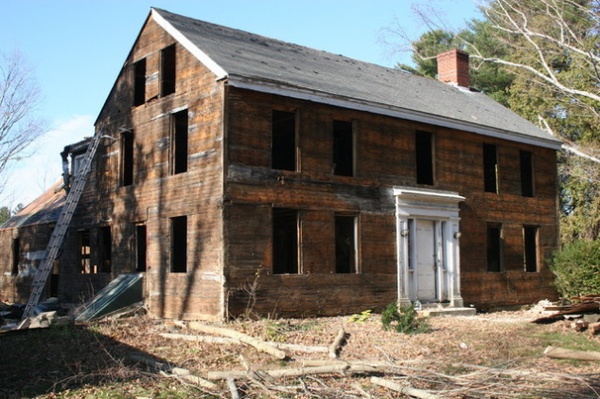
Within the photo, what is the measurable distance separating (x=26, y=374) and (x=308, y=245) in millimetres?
6991

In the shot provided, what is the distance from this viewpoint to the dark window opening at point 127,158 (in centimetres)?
1845

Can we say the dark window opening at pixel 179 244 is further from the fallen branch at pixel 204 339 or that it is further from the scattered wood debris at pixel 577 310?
the scattered wood debris at pixel 577 310

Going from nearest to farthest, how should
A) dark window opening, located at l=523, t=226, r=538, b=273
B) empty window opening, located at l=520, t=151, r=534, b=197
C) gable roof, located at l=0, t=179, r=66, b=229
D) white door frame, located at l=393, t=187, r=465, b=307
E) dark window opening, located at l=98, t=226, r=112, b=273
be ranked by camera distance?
white door frame, located at l=393, t=187, r=465, b=307 < dark window opening, located at l=98, t=226, r=112, b=273 < dark window opening, located at l=523, t=226, r=538, b=273 < empty window opening, located at l=520, t=151, r=534, b=197 < gable roof, located at l=0, t=179, r=66, b=229

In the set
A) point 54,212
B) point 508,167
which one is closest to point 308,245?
point 508,167

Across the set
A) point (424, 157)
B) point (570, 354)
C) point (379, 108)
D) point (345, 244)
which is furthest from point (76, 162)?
point (570, 354)

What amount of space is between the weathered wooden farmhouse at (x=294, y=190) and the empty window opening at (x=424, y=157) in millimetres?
54

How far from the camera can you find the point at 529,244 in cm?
2167

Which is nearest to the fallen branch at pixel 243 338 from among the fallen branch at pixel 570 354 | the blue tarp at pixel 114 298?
the blue tarp at pixel 114 298

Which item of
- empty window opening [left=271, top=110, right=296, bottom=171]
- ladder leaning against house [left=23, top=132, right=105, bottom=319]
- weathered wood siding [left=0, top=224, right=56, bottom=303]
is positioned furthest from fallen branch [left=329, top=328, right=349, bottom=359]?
weathered wood siding [left=0, top=224, right=56, bottom=303]

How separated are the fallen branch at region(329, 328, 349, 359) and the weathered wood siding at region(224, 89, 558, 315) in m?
2.61

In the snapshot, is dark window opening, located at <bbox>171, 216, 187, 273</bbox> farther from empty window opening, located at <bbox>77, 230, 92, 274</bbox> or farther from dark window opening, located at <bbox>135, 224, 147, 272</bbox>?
empty window opening, located at <bbox>77, 230, 92, 274</bbox>

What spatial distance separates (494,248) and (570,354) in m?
10.4

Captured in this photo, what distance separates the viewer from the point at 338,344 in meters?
11.4

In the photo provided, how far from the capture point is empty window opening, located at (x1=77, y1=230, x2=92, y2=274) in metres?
19.7
